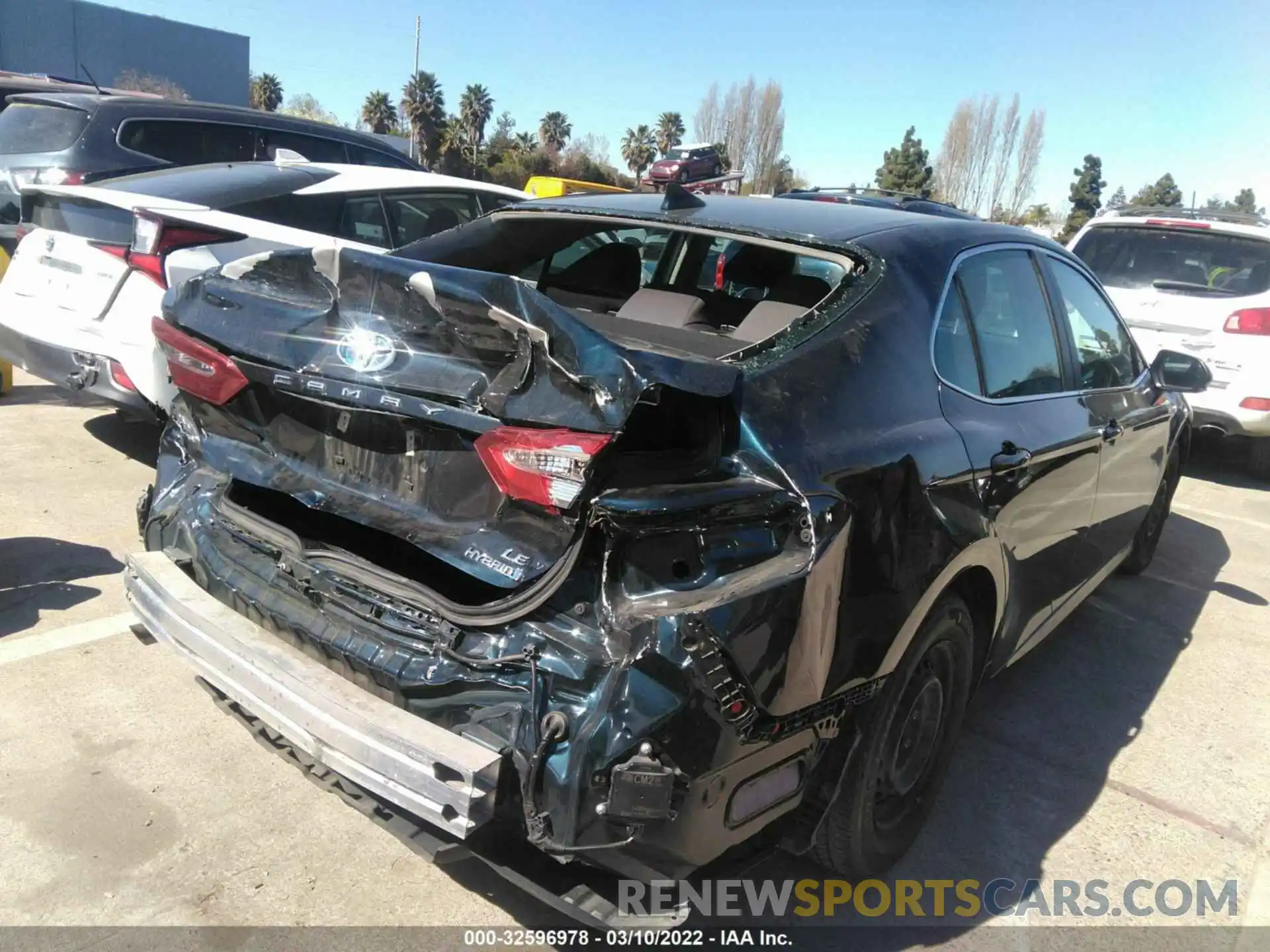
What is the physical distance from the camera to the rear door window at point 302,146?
8.05m

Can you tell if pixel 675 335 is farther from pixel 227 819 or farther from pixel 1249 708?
pixel 1249 708

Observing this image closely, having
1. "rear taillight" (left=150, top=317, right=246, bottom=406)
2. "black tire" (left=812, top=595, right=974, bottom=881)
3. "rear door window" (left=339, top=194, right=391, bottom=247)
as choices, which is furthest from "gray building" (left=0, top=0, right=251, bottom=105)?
"black tire" (left=812, top=595, right=974, bottom=881)

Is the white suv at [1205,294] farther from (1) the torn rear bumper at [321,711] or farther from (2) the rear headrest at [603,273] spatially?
(1) the torn rear bumper at [321,711]

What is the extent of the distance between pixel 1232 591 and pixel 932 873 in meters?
3.44

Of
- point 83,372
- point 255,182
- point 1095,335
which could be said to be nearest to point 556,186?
point 255,182

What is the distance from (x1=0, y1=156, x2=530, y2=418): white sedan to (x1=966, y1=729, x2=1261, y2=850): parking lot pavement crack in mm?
3476

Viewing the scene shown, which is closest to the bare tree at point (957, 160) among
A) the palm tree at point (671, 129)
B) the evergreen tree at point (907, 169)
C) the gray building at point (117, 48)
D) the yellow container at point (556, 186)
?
the evergreen tree at point (907, 169)

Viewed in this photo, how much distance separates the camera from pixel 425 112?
57.2m

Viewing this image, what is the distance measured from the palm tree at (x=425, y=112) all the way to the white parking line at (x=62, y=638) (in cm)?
5546

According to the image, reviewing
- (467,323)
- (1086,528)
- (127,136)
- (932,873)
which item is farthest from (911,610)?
(127,136)

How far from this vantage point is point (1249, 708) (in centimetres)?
412

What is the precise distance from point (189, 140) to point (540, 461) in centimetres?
690

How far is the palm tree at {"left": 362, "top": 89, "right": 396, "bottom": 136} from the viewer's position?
2351 inches

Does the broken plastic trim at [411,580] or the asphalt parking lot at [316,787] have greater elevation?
the broken plastic trim at [411,580]
